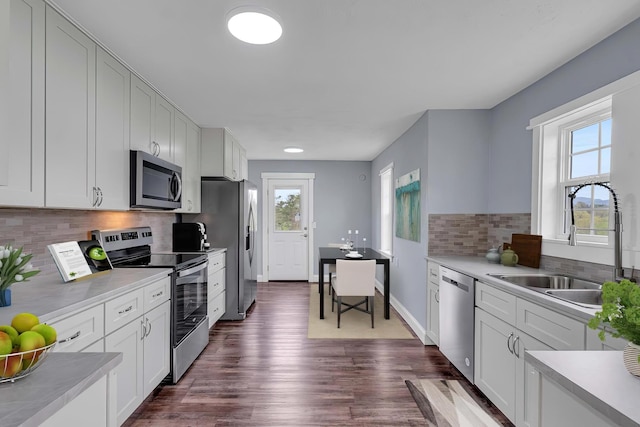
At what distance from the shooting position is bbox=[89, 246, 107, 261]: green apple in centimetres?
219

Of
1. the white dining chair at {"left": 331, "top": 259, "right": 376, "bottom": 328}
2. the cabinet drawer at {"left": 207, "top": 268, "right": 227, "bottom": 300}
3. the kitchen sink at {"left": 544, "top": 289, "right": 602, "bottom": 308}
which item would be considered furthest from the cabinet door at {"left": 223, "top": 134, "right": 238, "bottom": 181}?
the kitchen sink at {"left": 544, "top": 289, "right": 602, "bottom": 308}

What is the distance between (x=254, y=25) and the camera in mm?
1854

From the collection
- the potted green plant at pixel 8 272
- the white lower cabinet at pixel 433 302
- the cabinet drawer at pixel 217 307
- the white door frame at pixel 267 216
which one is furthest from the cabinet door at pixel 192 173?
the white lower cabinet at pixel 433 302

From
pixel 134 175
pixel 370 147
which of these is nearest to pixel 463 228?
pixel 370 147

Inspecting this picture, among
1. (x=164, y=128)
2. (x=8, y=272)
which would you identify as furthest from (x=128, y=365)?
(x=164, y=128)

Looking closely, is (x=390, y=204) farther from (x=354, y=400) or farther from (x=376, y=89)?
(x=354, y=400)

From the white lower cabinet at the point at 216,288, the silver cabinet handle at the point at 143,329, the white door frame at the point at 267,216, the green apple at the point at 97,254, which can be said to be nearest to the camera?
the silver cabinet handle at the point at 143,329

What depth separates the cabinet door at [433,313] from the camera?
309 centimetres

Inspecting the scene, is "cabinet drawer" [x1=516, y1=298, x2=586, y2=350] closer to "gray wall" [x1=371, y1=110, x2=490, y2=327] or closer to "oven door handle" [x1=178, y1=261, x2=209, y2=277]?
"gray wall" [x1=371, y1=110, x2=490, y2=327]

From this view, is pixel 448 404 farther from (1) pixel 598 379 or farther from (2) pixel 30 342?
(2) pixel 30 342

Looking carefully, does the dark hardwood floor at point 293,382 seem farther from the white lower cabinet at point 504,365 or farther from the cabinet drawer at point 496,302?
the cabinet drawer at point 496,302

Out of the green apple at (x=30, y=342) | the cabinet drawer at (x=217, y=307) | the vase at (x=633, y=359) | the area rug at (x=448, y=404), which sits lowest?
the area rug at (x=448, y=404)

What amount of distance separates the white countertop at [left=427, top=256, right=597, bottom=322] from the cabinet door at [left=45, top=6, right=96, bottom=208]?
2.58 metres

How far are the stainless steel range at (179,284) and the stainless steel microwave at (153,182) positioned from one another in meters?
0.41
